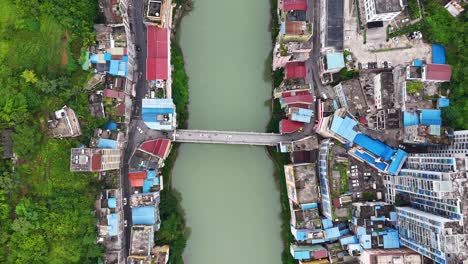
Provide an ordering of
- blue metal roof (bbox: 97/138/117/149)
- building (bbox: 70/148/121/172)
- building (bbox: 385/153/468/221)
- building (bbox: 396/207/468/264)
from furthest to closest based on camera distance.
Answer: blue metal roof (bbox: 97/138/117/149) → building (bbox: 70/148/121/172) → building (bbox: 385/153/468/221) → building (bbox: 396/207/468/264)

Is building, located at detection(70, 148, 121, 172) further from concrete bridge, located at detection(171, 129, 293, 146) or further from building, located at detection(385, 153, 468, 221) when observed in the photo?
building, located at detection(385, 153, 468, 221)

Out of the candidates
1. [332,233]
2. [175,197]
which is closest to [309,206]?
[332,233]

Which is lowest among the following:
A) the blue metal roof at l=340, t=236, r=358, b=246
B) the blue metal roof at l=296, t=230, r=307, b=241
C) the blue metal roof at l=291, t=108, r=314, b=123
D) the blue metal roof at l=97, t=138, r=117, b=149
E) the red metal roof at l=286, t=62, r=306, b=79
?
the blue metal roof at l=340, t=236, r=358, b=246

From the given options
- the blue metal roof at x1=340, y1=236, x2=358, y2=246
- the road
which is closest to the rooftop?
the road

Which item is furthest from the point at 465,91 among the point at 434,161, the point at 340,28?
the point at 340,28

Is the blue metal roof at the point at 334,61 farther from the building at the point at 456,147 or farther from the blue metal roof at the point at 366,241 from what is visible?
the blue metal roof at the point at 366,241

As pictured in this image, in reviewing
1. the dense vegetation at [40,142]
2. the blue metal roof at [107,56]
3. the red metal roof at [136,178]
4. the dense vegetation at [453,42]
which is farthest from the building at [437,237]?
the blue metal roof at [107,56]

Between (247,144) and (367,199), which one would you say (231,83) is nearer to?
(247,144)
